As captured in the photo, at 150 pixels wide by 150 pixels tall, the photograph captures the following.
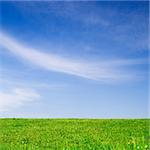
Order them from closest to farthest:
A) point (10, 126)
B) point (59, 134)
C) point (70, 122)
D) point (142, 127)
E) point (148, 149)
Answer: point (148, 149) → point (59, 134) → point (142, 127) → point (10, 126) → point (70, 122)

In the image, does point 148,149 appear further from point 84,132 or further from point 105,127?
point 105,127

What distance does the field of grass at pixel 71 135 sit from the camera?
17859 mm

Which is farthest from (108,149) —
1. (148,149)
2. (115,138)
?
Result: (115,138)

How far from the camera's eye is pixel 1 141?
2014cm

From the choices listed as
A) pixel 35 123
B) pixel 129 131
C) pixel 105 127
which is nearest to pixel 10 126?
pixel 35 123

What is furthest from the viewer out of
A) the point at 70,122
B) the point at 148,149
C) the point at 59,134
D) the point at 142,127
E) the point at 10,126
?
the point at 70,122

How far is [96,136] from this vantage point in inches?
814

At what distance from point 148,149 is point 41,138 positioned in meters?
8.35

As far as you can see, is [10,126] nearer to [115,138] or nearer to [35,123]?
[35,123]

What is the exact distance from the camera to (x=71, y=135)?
70.2 ft

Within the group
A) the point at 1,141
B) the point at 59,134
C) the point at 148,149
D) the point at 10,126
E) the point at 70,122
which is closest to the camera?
the point at 148,149

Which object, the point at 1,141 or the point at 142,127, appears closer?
the point at 1,141

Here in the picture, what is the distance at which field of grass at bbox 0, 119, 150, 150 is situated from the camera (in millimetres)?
17859

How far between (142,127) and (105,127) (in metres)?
2.26
